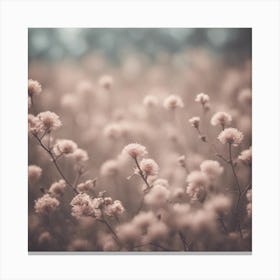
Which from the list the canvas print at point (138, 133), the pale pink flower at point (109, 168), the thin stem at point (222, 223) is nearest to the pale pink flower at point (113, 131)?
the canvas print at point (138, 133)

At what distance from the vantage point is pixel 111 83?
1.95 meters

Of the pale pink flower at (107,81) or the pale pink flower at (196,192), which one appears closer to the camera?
the pale pink flower at (196,192)

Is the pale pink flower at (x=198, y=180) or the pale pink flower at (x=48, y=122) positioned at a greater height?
the pale pink flower at (x=48, y=122)

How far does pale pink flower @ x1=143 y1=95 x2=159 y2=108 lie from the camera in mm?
1940

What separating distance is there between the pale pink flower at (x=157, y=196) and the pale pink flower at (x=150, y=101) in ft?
1.15

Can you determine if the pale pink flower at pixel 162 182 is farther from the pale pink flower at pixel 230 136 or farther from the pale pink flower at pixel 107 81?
the pale pink flower at pixel 107 81

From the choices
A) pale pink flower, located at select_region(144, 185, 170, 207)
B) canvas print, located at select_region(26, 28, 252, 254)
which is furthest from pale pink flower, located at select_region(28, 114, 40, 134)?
pale pink flower, located at select_region(144, 185, 170, 207)

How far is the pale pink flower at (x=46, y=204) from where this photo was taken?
73.7 inches

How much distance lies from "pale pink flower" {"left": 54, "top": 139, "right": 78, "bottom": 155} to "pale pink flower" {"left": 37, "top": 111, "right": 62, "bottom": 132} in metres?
0.07
